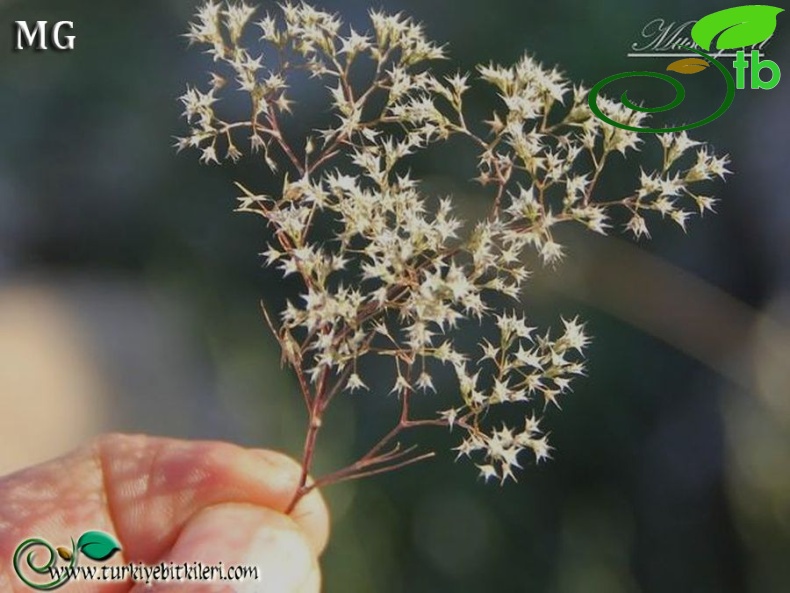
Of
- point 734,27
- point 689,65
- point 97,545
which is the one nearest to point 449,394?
point 689,65

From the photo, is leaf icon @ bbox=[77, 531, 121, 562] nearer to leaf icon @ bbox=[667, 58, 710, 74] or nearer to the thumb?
the thumb

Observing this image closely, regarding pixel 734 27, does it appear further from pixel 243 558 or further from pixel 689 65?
pixel 243 558

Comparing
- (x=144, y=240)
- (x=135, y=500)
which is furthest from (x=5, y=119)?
(x=135, y=500)

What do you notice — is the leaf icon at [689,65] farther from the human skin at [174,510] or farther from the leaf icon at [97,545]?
the leaf icon at [97,545]

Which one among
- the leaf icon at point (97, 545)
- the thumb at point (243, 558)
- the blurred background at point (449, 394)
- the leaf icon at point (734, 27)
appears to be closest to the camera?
the thumb at point (243, 558)

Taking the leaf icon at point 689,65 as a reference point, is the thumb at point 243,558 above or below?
below

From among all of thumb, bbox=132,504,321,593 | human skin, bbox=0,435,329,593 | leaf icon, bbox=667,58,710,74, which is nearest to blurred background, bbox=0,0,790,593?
leaf icon, bbox=667,58,710,74

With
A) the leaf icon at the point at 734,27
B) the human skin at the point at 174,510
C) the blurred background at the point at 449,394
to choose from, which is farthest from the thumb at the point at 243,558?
the leaf icon at the point at 734,27
